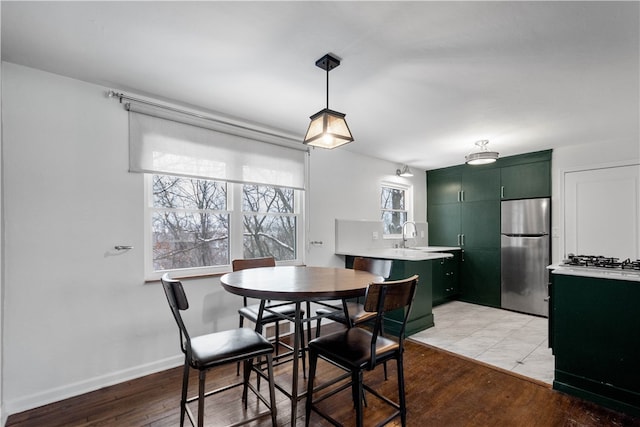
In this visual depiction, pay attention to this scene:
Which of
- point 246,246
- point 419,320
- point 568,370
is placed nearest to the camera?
point 568,370

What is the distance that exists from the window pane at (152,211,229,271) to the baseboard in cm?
81

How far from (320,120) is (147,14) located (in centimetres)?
109

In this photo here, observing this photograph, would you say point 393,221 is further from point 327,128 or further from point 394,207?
point 327,128

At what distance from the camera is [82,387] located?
215 centimetres

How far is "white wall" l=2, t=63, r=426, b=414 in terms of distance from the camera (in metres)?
1.98

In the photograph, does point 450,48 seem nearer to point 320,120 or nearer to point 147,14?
point 320,120

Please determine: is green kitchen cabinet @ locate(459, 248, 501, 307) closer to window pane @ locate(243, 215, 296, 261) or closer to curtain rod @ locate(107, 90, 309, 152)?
window pane @ locate(243, 215, 296, 261)

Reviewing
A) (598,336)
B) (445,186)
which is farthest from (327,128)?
(445,186)

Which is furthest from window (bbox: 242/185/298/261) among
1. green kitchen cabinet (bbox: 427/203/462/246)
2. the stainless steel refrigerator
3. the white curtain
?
the stainless steel refrigerator

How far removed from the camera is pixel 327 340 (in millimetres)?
1742

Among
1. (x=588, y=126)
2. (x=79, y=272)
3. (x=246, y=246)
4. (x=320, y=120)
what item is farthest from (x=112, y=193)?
(x=588, y=126)

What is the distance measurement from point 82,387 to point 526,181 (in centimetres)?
557

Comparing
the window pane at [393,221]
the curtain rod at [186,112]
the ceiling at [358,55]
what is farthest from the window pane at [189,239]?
the window pane at [393,221]

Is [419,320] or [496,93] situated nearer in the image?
[496,93]
